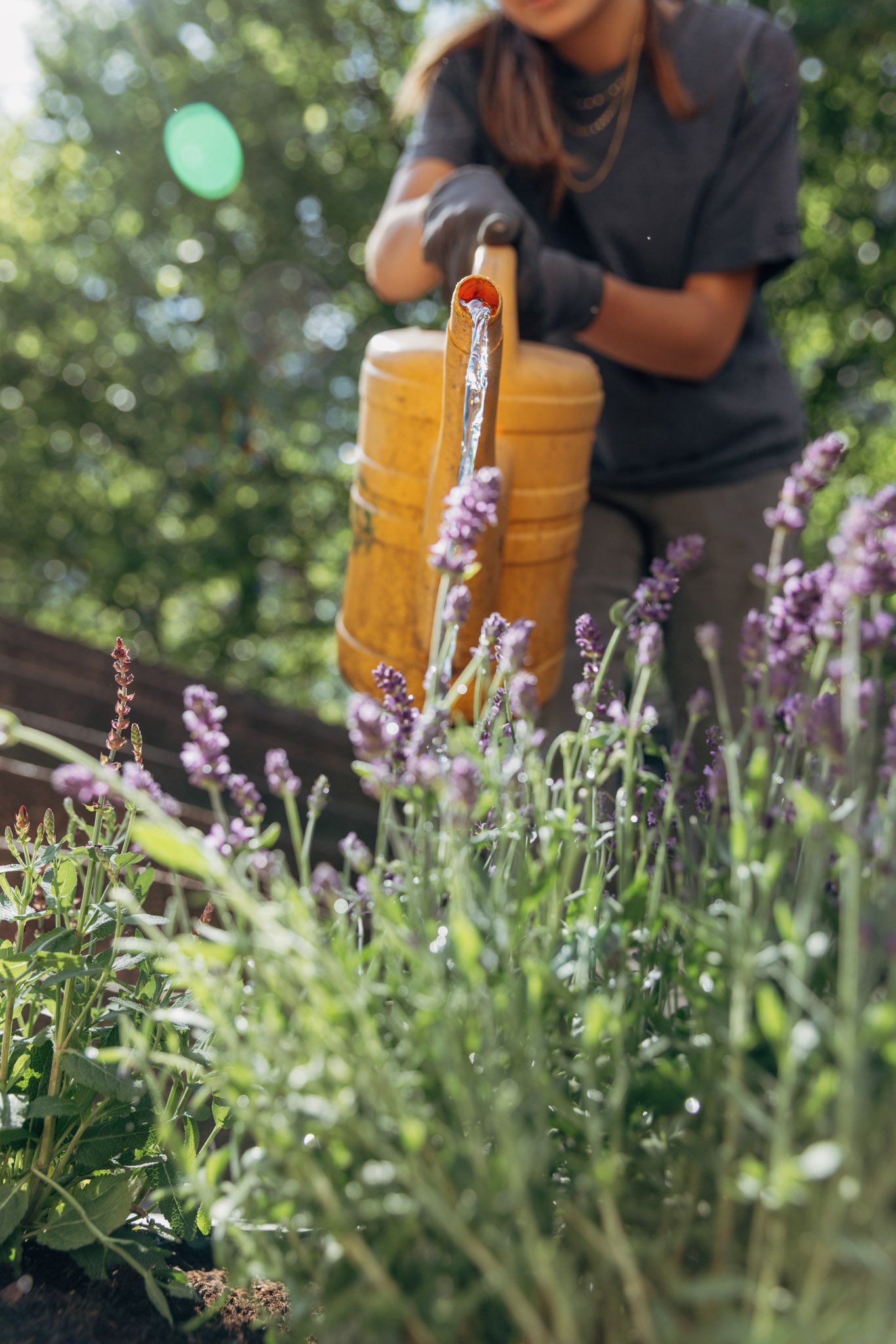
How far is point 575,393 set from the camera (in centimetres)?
186

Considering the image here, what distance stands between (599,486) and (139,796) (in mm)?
1936

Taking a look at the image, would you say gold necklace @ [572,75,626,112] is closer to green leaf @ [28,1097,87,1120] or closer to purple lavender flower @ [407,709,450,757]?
purple lavender flower @ [407,709,450,757]

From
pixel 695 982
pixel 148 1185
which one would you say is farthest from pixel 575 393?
pixel 148 1185

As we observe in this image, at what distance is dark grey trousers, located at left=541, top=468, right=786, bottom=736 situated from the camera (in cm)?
254

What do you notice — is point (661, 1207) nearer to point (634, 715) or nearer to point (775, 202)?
point (634, 715)

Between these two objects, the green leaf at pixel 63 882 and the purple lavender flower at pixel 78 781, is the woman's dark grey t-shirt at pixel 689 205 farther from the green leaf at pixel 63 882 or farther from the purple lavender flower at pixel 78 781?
the purple lavender flower at pixel 78 781

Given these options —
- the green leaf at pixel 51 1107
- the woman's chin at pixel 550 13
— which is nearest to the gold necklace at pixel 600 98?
the woman's chin at pixel 550 13

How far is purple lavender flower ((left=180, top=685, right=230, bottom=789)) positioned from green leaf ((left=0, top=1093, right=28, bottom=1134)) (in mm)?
461

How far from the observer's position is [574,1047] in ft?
3.01

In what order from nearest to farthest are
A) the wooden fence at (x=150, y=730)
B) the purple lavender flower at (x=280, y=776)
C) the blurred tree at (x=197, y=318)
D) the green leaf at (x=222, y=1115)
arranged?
the purple lavender flower at (x=280, y=776)
the green leaf at (x=222, y=1115)
the wooden fence at (x=150, y=730)
the blurred tree at (x=197, y=318)

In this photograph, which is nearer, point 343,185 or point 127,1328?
point 127,1328

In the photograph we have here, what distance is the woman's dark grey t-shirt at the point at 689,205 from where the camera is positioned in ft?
8.04

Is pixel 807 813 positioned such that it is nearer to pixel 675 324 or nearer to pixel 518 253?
pixel 518 253

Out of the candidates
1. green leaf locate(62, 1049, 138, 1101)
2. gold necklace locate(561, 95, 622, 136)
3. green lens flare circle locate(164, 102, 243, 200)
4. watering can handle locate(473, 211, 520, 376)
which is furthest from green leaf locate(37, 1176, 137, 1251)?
green lens flare circle locate(164, 102, 243, 200)
